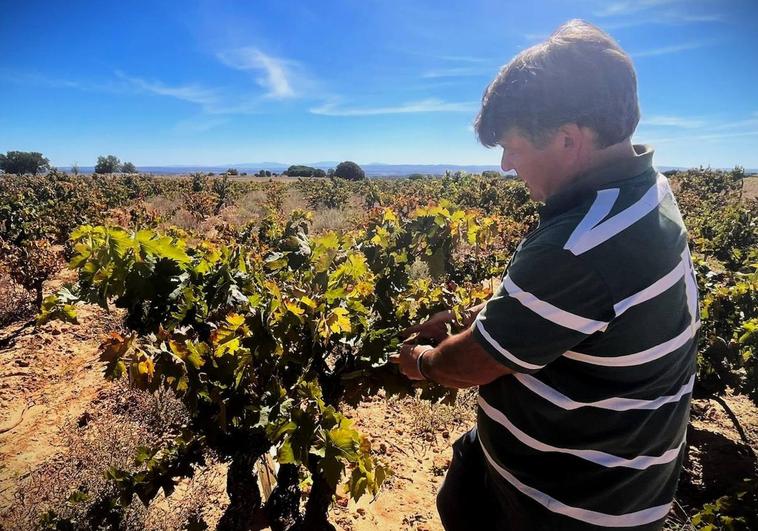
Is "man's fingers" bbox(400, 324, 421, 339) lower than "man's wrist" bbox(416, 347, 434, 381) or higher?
lower

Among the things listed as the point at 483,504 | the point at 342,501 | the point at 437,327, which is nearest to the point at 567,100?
the point at 437,327

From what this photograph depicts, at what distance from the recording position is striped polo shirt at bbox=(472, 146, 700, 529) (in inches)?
41.7

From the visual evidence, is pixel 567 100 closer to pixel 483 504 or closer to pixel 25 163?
pixel 483 504

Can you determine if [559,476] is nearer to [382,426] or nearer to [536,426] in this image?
[536,426]

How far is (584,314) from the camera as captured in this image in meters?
1.06

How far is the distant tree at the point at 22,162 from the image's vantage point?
170 ft

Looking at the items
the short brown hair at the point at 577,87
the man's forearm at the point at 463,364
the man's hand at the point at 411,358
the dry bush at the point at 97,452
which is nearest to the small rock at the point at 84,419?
the dry bush at the point at 97,452

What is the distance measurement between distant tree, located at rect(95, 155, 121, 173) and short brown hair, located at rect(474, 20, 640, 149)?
6455 cm

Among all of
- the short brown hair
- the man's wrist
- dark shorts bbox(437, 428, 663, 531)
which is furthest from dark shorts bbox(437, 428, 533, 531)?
the short brown hair

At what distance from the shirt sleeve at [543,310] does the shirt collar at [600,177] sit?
219 millimetres

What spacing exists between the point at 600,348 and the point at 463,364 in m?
0.37

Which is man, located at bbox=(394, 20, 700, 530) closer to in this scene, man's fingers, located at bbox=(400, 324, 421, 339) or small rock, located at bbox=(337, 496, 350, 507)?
man's fingers, located at bbox=(400, 324, 421, 339)

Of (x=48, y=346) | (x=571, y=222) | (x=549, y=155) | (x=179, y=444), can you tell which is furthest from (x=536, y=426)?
(x=48, y=346)

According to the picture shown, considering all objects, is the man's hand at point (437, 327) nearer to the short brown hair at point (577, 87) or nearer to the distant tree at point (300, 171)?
the short brown hair at point (577, 87)
